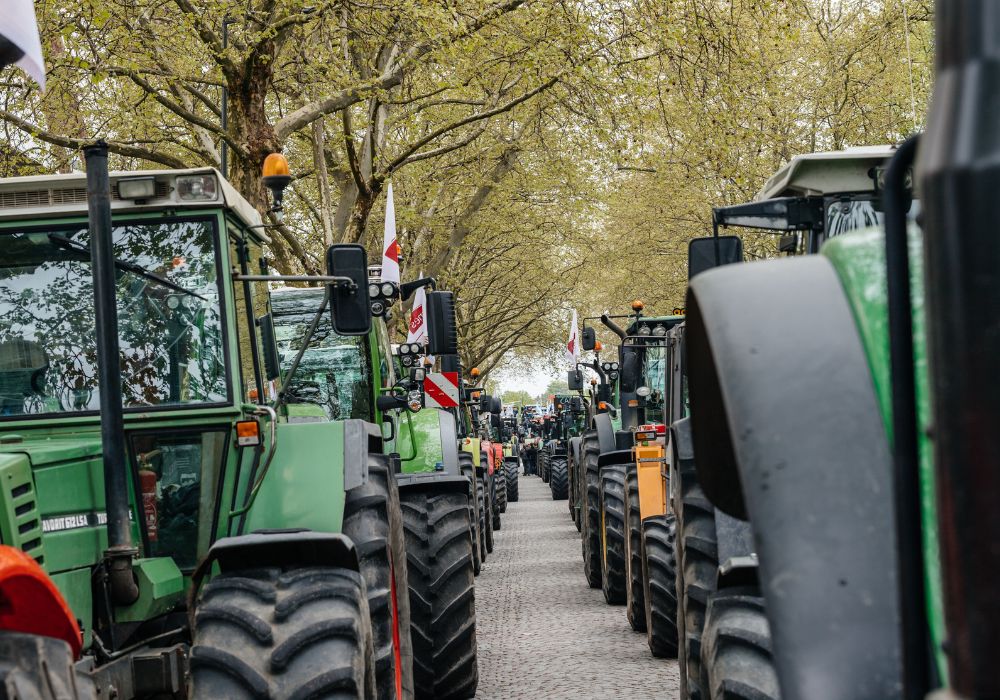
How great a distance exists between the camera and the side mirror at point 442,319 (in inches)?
322

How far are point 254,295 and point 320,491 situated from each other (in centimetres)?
98

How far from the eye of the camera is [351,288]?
5.16 metres

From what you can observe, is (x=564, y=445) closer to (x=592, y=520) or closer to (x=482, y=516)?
(x=482, y=516)

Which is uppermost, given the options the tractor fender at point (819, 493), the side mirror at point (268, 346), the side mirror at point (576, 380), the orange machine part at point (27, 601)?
the side mirror at point (268, 346)

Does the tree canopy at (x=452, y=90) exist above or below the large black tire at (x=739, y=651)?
above

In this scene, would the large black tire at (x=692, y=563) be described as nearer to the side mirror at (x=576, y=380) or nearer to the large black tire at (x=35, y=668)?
the large black tire at (x=35, y=668)

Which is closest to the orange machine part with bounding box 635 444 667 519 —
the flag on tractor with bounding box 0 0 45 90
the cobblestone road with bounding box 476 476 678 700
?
the cobblestone road with bounding box 476 476 678 700

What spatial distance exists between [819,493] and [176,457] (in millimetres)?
3508

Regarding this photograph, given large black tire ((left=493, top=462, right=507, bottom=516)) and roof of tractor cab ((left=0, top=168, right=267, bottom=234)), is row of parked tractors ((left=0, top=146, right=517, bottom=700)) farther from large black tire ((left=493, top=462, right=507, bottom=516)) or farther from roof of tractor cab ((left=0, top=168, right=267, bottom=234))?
large black tire ((left=493, top=462, right=507, bottom=516))

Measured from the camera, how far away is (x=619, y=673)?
28.1ft

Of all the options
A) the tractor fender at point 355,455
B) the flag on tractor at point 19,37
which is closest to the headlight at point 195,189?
the tractor fender at point 355,455

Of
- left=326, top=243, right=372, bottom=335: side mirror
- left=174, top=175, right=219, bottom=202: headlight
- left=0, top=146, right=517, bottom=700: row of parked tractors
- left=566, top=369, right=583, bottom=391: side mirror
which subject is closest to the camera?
left=0, top=146, right=517, bottom=700: row of parked tractors

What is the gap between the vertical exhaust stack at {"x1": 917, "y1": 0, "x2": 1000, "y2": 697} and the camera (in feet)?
4.27

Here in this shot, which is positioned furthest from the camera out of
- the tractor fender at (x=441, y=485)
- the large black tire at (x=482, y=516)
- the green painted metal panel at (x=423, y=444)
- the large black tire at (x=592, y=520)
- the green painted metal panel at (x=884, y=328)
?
the large black tire at (x=482, y=516)
